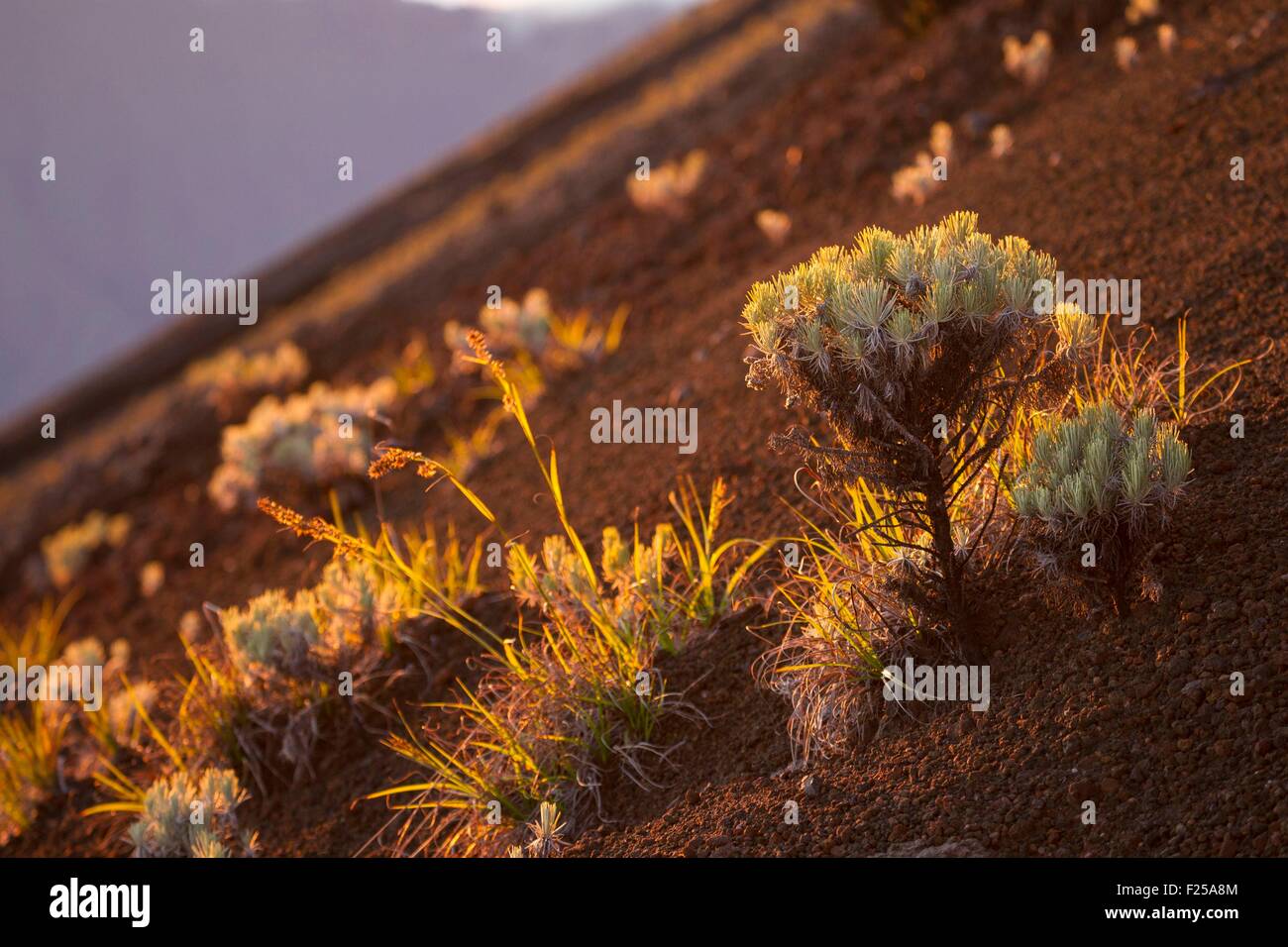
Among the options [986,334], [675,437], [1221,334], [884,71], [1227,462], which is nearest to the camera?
[986,334]

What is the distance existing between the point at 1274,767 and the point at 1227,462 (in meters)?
1.14

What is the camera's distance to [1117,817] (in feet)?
8.19

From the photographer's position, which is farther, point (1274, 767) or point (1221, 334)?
point (1221, 334)

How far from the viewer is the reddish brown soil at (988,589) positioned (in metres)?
2.66

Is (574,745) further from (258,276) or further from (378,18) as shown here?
(378,18)

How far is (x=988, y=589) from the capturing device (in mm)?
3223

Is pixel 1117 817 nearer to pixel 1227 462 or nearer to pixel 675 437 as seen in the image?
pixel 1227 462

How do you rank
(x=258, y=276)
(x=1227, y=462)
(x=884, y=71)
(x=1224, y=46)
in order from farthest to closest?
(x=258, y=276), (x=884, y=71), (x=1224, y=46), (x=1227, y=462)

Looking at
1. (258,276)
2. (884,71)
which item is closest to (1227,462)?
(884,71)

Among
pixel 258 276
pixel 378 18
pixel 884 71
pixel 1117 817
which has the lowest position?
pixel 1117 817

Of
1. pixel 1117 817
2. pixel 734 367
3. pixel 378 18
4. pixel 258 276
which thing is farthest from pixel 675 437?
pixel 378 18

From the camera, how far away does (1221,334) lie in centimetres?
393

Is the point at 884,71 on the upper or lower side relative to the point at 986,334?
upper

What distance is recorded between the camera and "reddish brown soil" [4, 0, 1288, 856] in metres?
2.66
